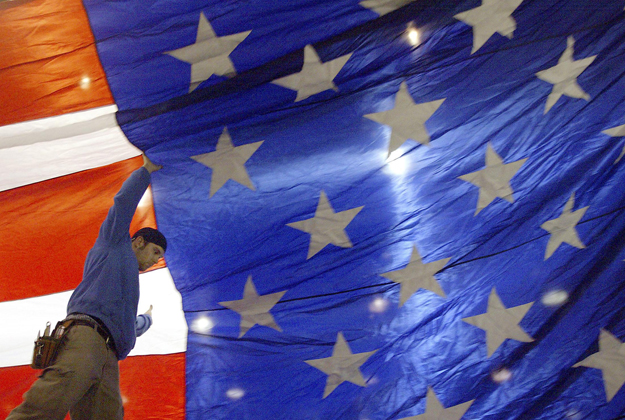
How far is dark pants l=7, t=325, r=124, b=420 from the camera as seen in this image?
1711mm

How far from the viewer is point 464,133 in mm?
2447

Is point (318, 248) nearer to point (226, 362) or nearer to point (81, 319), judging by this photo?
point (226, 362)

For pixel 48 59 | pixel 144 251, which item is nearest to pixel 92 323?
pixel 144 251

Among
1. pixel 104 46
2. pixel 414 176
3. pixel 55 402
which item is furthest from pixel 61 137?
pixel 414 176

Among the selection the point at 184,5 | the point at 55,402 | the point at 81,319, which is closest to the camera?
the point at 55,402

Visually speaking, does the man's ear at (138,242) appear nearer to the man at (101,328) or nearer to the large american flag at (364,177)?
the man at (101,328)

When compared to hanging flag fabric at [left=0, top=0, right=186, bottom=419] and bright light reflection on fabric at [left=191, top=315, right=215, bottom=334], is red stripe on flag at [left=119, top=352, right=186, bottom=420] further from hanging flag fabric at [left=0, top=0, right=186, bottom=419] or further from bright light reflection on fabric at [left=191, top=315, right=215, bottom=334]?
bright light reflection on fabric at [left=191, top=315, right=215, bottom=334]

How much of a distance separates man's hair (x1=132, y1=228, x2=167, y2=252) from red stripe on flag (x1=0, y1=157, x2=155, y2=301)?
18 centimetres

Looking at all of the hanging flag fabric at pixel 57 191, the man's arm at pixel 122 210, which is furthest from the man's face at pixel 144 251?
the hanging flag fabric at pixel 57 191

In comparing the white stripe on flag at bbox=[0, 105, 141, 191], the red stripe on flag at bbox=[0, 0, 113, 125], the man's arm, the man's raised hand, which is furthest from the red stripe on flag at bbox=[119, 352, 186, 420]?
the red stripe on flag at bbox=[0, 0, 113, 125]

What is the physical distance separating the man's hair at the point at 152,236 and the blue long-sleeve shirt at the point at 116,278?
4.8 inches

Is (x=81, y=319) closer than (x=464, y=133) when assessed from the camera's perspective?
Yes

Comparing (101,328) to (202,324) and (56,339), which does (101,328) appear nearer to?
(56,339)

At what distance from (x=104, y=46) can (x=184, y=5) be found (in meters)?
0.42
